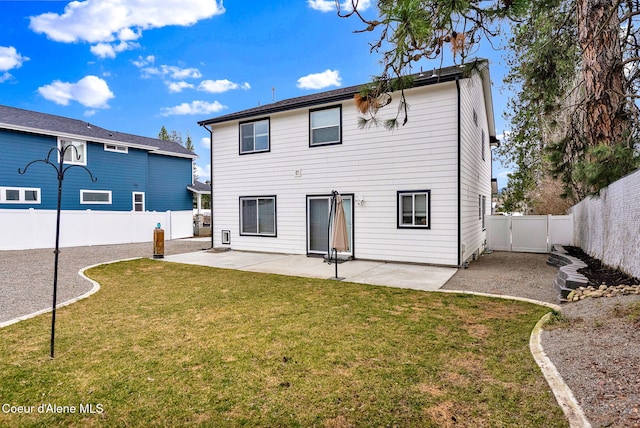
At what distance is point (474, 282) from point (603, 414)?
523cm

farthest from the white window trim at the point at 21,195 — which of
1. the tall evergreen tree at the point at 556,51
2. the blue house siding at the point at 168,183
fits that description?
the tall evergreen tree at the point at 556,51

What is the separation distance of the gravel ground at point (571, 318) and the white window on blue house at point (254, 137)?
20.5 ft

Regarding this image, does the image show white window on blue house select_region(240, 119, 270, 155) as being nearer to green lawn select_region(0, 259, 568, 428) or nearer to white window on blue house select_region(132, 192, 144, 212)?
green lawn select_region(0, 259, 568, 428)

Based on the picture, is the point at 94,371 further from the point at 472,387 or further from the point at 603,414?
the point at 603,414

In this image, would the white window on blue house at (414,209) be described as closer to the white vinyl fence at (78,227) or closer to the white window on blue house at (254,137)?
the white window on blue house at (254,137)

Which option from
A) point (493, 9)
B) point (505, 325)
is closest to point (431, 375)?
point (505, 325)

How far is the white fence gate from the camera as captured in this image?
12.2 metres

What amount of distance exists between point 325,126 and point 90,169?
13.9 metres

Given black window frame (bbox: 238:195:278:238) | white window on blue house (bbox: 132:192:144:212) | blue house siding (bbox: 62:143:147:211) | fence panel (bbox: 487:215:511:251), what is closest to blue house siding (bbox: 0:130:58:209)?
blue house siding (bbox: 62:143:147:211)

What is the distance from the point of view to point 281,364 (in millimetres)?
3471

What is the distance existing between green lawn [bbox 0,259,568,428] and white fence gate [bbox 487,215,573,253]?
330 inches

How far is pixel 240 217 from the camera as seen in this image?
41.7 ft

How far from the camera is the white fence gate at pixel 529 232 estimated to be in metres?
12.2

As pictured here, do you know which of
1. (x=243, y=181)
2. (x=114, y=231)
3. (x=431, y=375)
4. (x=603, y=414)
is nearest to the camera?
(x=603, y=414)
